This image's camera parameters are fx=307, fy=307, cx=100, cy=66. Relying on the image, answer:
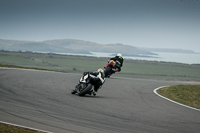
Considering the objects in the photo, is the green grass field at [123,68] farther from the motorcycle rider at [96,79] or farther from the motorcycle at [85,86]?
the motorcycle at [85,86]

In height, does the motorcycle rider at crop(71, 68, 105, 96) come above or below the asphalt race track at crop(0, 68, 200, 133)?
above

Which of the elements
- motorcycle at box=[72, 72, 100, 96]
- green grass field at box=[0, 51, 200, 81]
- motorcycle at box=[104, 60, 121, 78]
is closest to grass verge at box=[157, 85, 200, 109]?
motorcycle at box=[104, 60, 121, 78]

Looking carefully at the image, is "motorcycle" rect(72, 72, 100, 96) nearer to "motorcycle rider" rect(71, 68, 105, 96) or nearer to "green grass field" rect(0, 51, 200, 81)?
"motorcycle rider" rect(71, 68, 105, 96)

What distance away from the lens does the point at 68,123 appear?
800 cm

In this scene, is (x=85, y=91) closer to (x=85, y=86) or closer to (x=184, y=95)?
(x=85, y=86)

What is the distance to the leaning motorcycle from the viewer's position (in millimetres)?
13195

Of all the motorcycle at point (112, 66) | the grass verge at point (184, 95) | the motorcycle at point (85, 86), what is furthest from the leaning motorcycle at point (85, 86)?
the motorcycle at point (112, 66)

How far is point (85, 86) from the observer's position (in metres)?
13.5

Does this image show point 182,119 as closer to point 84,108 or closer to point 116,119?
point 116,119

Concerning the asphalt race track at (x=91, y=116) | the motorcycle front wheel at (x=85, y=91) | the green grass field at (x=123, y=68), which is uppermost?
the motorcycle front wheel at (x=85, y=91)

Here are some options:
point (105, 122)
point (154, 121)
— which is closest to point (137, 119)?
point (154, 121)

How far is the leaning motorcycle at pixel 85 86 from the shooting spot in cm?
1320

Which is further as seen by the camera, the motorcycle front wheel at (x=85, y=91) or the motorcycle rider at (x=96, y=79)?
the motorcycle rider at (x=96, y=79)

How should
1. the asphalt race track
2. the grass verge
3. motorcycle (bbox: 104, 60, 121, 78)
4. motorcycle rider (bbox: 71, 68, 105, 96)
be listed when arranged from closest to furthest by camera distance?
the asphalt race track → motorcycle rider (bbox: 71, 68, 105, 96) → the grass verge → motorcycle (bbox: 104, 60, 121, 78)
